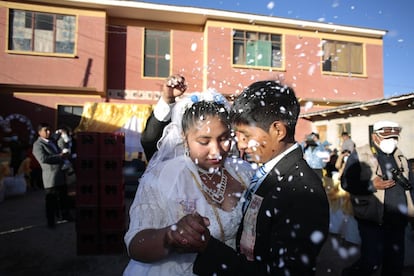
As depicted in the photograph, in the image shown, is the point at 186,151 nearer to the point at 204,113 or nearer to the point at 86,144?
the point at 204,113

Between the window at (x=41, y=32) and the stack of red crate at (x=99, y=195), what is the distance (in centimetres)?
1031

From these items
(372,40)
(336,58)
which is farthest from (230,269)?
(372,40)

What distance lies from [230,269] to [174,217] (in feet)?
1.17

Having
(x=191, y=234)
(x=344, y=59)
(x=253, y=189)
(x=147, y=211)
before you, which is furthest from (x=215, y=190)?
(x=344, y=59)

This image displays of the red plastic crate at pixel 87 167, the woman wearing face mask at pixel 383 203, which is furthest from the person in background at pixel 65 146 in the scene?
the woman wearing face mask at pixel 383 203

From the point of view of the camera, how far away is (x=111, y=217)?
480 cm

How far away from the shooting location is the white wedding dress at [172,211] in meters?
1.32

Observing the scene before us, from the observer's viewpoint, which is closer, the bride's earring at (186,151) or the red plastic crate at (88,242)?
the bride's earring at (186,151)

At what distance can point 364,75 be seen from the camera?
15906 mm

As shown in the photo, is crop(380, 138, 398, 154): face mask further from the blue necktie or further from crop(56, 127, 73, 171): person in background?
crop(56, 127, 73, 171): person in background

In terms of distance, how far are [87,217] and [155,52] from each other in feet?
37.1

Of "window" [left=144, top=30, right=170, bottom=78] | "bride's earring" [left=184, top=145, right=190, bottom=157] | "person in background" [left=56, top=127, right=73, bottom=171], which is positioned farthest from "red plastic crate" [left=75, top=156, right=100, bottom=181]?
"window" [left=144, top=30, right=170, bottom=78]

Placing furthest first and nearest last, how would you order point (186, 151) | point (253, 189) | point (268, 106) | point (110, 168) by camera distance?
point (110, 168) < point (186, 151) < point (253, 189) < point (268, 106)

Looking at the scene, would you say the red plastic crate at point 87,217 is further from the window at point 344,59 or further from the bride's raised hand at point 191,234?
the window at point 344,59
